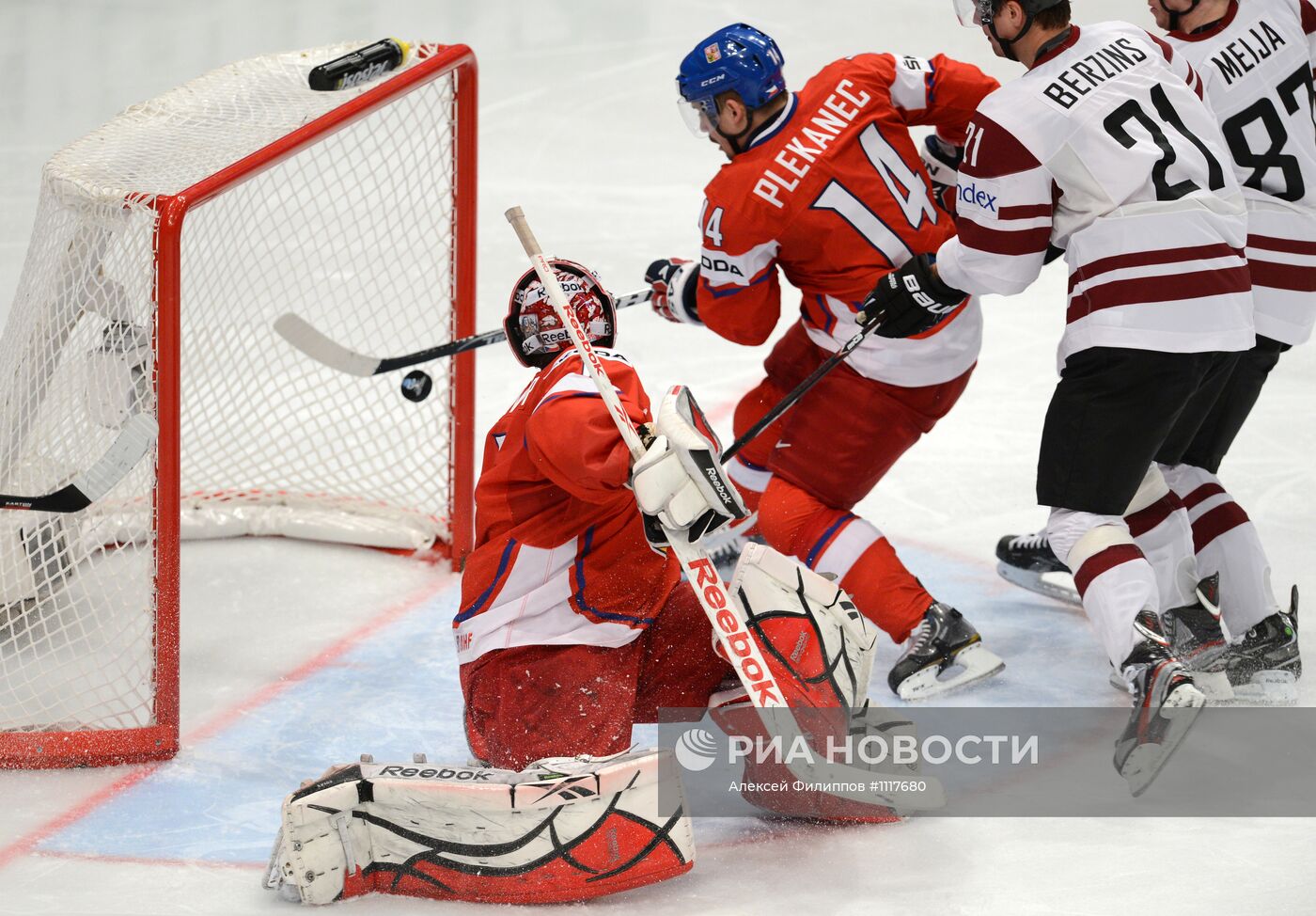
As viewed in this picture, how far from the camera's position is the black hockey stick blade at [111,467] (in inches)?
102

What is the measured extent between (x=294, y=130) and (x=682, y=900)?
1653 millimetres

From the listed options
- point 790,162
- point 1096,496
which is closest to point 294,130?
point 790,162

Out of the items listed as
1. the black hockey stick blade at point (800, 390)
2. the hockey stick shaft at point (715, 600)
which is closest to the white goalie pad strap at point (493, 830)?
the hockey stick shaft at point (715, 600)

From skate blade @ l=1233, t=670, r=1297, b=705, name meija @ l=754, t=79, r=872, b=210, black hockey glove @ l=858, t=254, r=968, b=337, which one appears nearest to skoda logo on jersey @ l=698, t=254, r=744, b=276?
name meija @ l=754, t=79, r=872, b=210

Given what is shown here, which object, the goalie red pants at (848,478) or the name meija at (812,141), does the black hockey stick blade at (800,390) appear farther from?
the name meija at (812,141)

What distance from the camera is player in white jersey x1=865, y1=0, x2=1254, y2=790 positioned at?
2.54 metres

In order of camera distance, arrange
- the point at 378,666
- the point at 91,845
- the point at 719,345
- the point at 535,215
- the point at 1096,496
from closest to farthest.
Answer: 1. the point at 91,845
2. the point at 1096,496
3. the point at 378,666
4. the point at 719,345
5. the point at 535,215

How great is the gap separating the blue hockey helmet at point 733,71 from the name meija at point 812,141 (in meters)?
0.10

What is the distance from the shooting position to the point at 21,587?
120 inches

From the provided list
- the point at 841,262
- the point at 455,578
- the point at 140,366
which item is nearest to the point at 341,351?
the point at 455,578

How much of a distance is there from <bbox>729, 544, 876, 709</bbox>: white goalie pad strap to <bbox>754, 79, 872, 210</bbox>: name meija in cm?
82

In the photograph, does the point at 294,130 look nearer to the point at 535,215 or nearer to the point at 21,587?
the point at 21,587

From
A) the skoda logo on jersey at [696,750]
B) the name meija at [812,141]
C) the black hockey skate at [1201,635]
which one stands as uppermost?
the name meija at [812,141]

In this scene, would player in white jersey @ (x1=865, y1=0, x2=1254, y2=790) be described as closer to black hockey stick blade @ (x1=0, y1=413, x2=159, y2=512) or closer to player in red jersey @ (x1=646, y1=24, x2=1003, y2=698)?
player in red jersey @ (x1=646, y1=24, x2=1003, y2=698)
